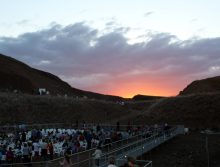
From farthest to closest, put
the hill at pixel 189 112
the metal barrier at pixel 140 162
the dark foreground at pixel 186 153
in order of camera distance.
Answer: the hill at pixel 189 112
the dark foreground at pixel 186 153
the metal barrier at pixel 140 162

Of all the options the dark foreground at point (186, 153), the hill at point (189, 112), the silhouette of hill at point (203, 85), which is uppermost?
the silhouette of hill at point (203, 85)

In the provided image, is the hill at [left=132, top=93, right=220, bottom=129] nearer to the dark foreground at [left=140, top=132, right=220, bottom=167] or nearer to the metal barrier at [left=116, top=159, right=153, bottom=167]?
the dark foreground at [left=140, top=132, right=220, bottom=167]

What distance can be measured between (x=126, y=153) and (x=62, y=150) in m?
4.26

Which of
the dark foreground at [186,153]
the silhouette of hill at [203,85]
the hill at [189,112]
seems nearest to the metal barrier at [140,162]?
the dark foreground at [186,153]

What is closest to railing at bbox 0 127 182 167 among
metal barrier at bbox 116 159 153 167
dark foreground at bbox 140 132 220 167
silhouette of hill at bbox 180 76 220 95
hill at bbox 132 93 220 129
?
metal barrier at bbox 116 159 153 167

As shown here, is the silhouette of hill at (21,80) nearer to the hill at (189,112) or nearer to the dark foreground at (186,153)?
the hill at (189,112)

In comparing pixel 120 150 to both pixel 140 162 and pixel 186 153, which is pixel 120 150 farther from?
pixel 186 153

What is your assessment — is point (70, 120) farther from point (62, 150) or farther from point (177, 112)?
point (62, 150)

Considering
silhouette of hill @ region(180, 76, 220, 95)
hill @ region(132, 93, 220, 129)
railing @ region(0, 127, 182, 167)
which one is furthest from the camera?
silhouette of hill @ region(180, 76, 220, 95)

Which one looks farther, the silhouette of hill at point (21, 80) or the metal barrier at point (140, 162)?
the silhouette of hill at point (21, 80)

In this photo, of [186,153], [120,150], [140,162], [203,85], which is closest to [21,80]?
[203,85]

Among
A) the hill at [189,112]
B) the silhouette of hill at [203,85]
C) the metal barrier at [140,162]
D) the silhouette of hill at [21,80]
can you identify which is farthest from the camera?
the silhouette of hill at [21,80]

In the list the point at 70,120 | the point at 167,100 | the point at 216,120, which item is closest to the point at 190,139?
the point at 216,120

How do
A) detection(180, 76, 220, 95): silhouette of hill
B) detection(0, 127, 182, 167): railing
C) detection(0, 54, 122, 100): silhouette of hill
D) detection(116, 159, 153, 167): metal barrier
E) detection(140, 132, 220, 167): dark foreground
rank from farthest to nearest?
1. detection(0, 54, 122, 100): silhouette of hill
2. detection(180, 76, 220, 95): silhouette of hill
3. detection(140, 132, 220, 167): dark foreground
4. detection(0, 127, 182, 167): railing
5. detection(116, 159, 153, 167): metal barrier
